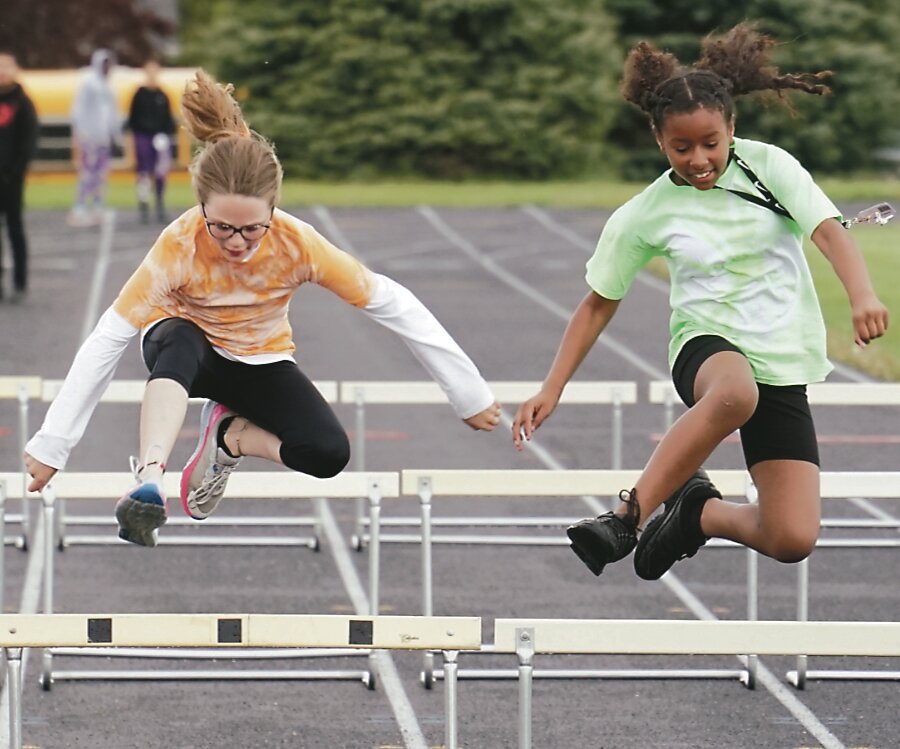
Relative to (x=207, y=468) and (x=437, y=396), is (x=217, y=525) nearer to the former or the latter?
(x=437, y=396)

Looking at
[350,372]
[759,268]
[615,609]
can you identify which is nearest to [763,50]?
[759,268]

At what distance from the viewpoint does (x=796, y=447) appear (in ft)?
18.3

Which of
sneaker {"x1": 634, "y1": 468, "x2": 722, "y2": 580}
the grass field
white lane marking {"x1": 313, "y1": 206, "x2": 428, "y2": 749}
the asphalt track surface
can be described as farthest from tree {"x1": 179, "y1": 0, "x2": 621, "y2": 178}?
sneaker {"x1": 634, "y1": 468, "x2": 722, "y2": 580}

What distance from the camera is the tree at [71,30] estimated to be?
4072 cm

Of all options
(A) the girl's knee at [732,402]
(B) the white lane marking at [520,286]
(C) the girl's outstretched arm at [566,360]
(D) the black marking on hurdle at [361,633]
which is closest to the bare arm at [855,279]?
(A) the girl's knee at [732,402]

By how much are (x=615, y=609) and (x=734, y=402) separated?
10.4 feet

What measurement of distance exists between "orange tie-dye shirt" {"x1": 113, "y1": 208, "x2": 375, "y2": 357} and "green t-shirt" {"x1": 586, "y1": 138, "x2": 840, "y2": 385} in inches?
36.9

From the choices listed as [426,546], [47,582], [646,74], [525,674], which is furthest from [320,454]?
[47,582]

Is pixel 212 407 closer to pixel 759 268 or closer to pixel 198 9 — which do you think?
pixel 759 268

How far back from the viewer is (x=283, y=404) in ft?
Answer: 19.0

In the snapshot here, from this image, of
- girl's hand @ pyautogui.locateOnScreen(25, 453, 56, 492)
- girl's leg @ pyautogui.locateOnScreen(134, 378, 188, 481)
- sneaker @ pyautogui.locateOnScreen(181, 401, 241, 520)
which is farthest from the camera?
sneaker @ pyautogui.locateOnScreen(181, 401, 241, 520)

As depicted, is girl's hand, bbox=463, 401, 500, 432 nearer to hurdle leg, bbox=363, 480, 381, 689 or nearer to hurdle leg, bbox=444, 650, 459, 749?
hurdle leg, bbox=444, 650, 459, 749

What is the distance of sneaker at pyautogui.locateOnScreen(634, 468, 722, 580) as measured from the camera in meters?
5.85

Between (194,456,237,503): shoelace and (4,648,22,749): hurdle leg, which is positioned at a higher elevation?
(194,456,237,503): shoelace
